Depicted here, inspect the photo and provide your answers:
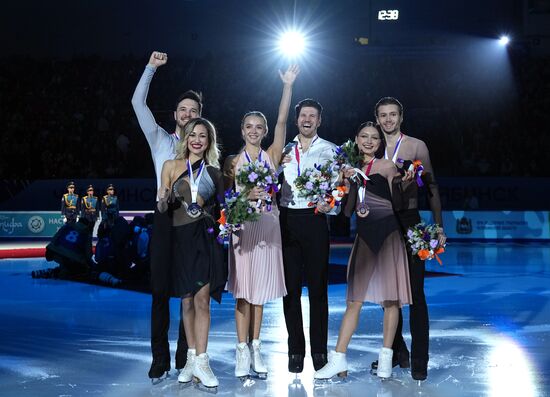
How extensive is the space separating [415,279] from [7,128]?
856 inches

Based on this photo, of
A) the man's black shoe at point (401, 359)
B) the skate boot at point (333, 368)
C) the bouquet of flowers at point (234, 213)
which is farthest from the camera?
the man's black shoe at point (401, 359)

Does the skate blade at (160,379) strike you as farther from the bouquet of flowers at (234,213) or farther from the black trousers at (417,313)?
the black trousers at (417,313)

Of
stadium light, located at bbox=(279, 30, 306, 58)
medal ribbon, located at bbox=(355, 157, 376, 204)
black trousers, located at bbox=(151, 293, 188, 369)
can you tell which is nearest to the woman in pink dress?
black trousers, located at bbox=(151, 293, 188, 369)

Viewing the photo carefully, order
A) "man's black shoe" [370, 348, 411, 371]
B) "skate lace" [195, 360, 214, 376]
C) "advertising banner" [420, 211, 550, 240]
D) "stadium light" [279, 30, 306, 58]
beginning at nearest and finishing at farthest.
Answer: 1. "skate lace" [195, 360, 214, 376]
2. "man's black shoe" [370, 348, 411, 371]
3. "advertising banner" [420, 211, 550, 240]
4. "stadium light" [279, 30, 306, 58]

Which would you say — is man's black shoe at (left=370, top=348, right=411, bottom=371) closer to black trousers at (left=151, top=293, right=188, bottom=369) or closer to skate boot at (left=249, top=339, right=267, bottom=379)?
skate boot at (left=249, top=339, right=267, bottom=379)

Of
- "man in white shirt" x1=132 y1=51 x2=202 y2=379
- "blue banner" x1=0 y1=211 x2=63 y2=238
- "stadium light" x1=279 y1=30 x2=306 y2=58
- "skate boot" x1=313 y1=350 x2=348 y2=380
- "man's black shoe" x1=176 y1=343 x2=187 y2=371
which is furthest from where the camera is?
"stadium light" x1=279 y1=30 x2=306 y2=58

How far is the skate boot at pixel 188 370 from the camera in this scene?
202 inches

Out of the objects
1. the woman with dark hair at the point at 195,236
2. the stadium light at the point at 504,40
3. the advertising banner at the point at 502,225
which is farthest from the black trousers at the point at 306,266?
the stadium light at the point at 504,40

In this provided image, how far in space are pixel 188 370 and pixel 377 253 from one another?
150cm

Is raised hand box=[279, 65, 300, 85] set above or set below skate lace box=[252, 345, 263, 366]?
above

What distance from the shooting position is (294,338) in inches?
214

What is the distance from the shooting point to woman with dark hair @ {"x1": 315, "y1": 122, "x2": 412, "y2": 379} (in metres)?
5.23

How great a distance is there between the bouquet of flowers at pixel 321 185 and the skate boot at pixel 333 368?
41.2 inches

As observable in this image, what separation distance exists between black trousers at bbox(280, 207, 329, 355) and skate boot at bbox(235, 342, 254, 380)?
0.36m
